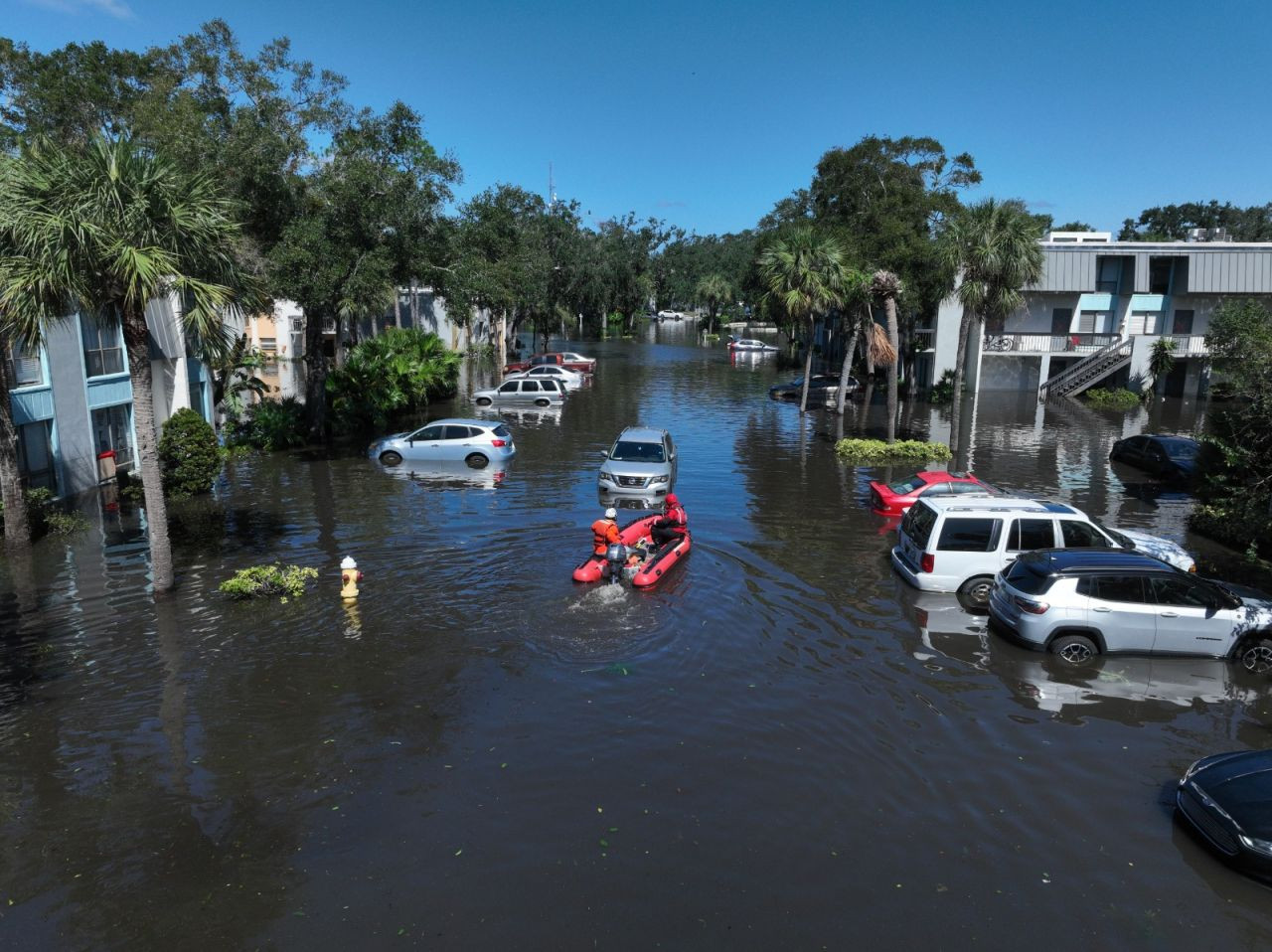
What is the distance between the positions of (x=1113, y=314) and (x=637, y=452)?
36.3 meters

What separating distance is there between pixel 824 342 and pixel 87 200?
65688 mm

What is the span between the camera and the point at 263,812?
8617 mm

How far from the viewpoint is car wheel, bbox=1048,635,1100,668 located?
40.7 feet

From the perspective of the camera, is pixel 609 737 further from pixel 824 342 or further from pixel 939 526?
pixel 824 342

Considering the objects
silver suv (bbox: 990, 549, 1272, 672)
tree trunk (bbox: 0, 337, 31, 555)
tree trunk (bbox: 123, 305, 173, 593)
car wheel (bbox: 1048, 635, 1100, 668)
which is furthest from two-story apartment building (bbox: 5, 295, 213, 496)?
car wheel (bbox: 1048, 635, 1100, 668)

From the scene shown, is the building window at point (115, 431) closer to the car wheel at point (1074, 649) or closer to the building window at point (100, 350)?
the building window at point (100, 350)

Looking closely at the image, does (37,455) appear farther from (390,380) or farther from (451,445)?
(390,380)

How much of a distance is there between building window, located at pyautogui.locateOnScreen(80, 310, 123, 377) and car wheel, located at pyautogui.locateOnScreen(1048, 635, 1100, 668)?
22840 millimetres

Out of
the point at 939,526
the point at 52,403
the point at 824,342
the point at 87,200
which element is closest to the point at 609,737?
the point at 939,526

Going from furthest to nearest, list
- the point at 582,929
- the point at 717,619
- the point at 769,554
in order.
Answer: the point at 769,554 < the point at 717,619 < the point at 582,929

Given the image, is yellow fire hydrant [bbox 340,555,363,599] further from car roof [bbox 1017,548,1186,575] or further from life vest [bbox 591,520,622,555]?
car roof [bbox 1017,548,1186,575]

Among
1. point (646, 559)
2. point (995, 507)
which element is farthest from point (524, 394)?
point (995, 507)

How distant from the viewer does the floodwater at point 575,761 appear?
23.8 ft

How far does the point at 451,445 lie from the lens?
26.1 meters
